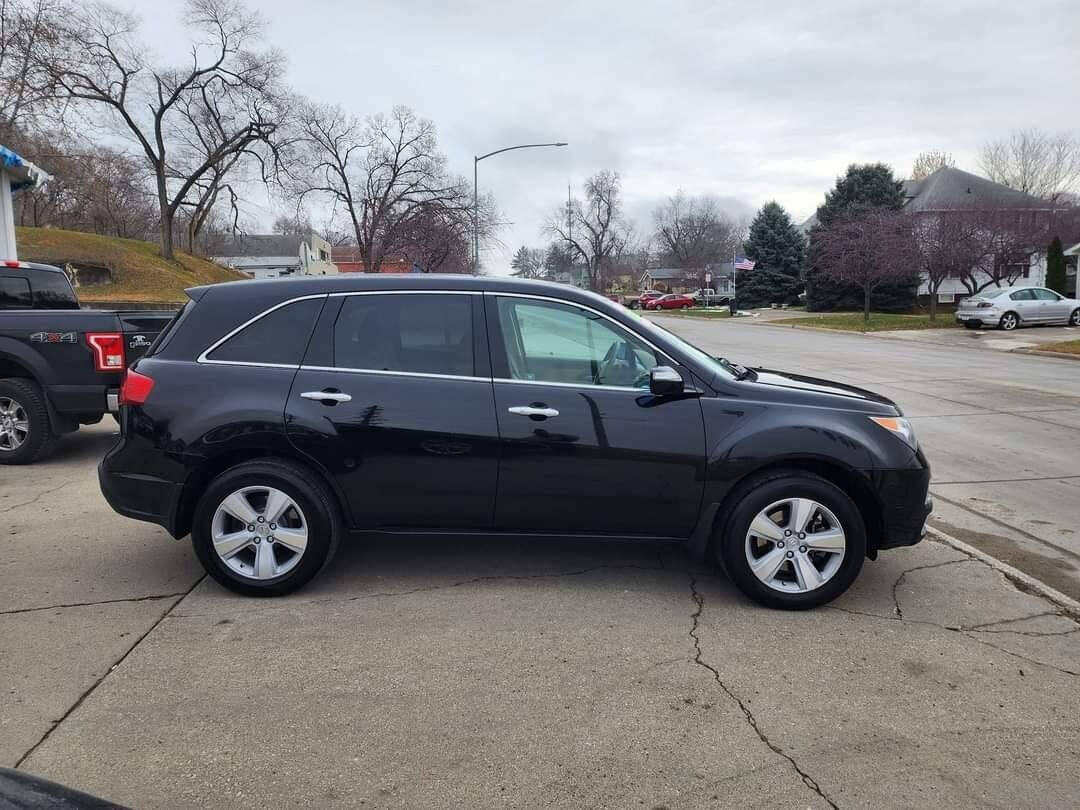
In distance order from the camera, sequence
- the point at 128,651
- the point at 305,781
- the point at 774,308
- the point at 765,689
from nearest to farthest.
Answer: the point at 305,781 < the point at 765,689 < the point at 128,651 < the point at 774,308

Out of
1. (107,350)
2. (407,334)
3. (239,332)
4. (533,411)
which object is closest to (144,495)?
(239,332)

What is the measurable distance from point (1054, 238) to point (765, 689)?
3999 cm

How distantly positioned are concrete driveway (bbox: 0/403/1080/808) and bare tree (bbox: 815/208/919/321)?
29515mm

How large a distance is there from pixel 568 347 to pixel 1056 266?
132ft

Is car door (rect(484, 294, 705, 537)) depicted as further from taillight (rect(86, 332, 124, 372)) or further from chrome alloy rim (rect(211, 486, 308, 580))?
taillight (rect(86, 332, 124, 372))

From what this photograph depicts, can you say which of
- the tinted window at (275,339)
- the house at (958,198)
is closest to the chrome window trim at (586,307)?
the tinted window at (275,339)

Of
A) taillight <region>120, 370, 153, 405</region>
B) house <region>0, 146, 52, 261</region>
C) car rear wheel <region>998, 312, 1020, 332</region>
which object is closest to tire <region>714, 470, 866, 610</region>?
taillight <region>120, 370, 153, 405</region>

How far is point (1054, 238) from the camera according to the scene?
3494 cm

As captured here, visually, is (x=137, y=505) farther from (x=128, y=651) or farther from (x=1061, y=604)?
(x=1061, y=604)

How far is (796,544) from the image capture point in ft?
13.1

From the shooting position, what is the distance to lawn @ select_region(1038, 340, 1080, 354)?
19.5m

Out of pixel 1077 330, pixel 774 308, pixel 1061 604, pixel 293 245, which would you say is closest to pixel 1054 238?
pixel 1077 330

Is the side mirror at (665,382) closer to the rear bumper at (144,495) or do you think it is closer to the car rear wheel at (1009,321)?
the rear bumper at (144,495)

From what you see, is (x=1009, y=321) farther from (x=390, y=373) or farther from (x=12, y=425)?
(x=12, y=425)
